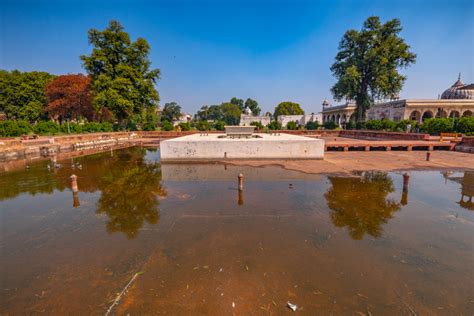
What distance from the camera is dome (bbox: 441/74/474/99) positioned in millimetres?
50875

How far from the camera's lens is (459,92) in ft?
170

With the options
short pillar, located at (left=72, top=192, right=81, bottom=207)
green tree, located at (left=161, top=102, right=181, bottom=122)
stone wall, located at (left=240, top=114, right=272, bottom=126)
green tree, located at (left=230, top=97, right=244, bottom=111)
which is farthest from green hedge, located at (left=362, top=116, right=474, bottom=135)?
green tree, located at (left=230, top=97, right=244, bottom=111)

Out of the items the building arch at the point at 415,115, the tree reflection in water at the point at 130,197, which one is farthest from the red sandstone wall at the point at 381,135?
the tree reflection in water at the point at 130,197

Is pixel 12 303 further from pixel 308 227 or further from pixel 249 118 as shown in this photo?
pixel 249 118

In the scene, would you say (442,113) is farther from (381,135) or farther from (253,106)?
(253,106)

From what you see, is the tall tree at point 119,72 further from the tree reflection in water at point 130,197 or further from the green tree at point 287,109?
the green tree at point 287,109

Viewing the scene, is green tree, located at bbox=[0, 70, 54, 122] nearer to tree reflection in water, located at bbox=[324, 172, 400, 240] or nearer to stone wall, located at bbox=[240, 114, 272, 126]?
stone wall, located at bbox=[240, 114, 272, 126]

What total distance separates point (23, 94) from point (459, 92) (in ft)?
295

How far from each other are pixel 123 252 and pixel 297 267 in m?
3.23

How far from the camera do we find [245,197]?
7246 millimetres

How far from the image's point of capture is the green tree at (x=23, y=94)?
38906mm

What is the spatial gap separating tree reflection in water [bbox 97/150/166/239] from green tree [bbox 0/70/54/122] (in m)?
42.2

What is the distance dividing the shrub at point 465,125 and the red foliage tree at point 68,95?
4866cm

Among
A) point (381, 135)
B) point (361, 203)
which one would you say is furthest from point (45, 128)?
point (381, 135)
